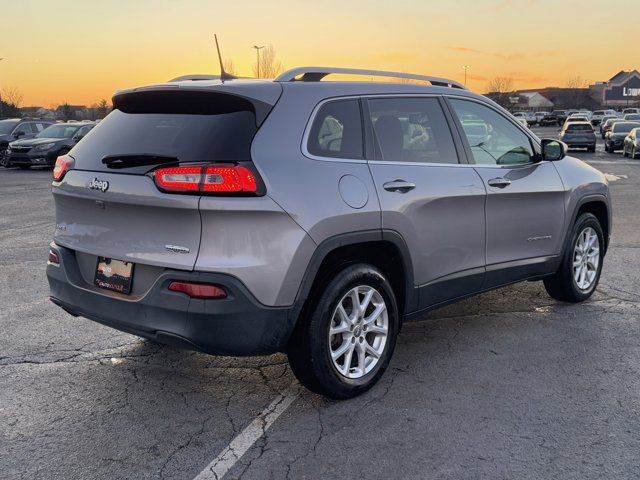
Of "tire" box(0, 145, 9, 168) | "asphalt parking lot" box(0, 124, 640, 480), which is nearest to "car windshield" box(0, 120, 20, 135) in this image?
"tire" box(0, 145, 9, 168)

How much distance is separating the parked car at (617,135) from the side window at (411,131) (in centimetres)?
2951

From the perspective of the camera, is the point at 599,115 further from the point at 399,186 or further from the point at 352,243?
the point at 352,243

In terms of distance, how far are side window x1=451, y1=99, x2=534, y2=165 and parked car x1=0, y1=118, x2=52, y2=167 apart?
74.8ft

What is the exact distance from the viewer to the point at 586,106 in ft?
440

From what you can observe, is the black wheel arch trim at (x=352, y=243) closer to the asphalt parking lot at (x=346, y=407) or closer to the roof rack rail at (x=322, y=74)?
the asphalt parking lot at (x=346, y=407)

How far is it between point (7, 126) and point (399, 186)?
84.9 ft

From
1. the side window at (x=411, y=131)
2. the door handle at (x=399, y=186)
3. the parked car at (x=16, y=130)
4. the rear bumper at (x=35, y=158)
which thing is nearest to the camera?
the door handle at (x=399, y=186)

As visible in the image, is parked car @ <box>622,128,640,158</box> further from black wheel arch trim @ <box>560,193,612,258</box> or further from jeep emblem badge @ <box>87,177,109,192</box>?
jeep emblem badge @ <box>87,177,109,192</box>

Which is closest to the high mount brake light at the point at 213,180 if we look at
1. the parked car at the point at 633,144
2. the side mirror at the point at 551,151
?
the side mirror at the point at 551,151

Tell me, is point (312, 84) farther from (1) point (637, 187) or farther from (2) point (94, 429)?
(1) point (637, 187)

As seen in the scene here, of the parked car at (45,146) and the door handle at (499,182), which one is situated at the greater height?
the door handle at (499,182)

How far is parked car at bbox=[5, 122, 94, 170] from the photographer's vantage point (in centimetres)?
2234

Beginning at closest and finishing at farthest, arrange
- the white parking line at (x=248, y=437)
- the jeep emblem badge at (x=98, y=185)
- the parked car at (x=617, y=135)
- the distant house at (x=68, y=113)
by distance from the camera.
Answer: the white parking line at (x=248, y=437), the jeep emblem badge at (x=98, y=185), the parked car at (x=617, y=135), the distant house at (x=68, y=113)

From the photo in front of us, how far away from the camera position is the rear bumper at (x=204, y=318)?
11.0 feet
